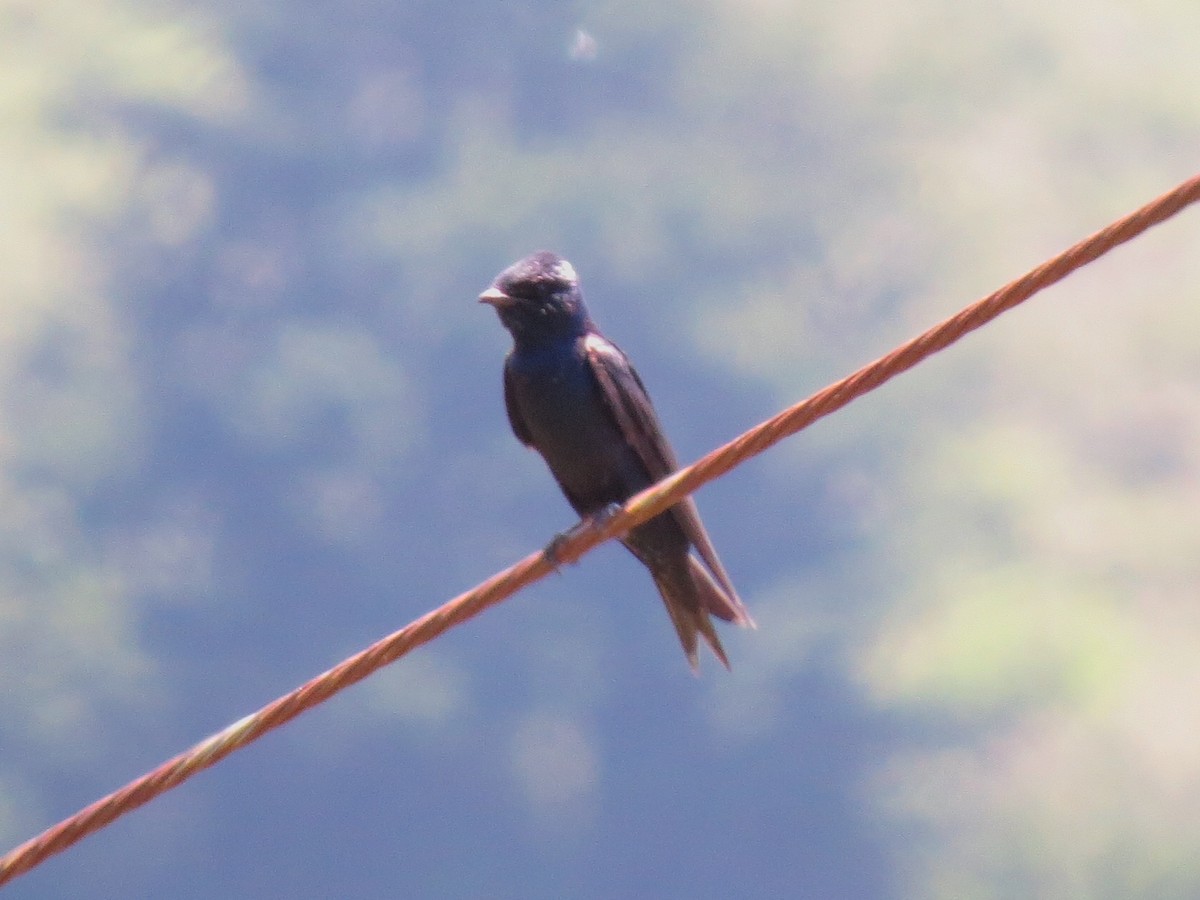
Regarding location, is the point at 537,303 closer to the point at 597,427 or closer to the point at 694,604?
the point at 597,427

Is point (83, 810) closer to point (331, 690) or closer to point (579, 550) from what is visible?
point (331, 690)

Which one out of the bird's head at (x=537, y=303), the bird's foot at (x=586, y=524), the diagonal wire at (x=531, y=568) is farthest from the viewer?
the bird's head at (x=537, y=303)

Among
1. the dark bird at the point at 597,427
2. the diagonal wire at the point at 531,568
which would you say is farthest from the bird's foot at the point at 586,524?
the diagonal wire at the point at 531,568

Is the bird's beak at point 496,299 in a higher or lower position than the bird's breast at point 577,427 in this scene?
higher

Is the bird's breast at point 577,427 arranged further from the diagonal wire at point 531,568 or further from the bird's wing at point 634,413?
the diagonal wire at point 531,568

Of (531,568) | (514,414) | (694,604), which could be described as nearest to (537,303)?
(514,414)

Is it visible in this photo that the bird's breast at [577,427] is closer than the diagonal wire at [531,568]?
No

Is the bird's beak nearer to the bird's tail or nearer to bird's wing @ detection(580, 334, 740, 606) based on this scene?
bird's wing @ detection(580, 334, 740, 606)


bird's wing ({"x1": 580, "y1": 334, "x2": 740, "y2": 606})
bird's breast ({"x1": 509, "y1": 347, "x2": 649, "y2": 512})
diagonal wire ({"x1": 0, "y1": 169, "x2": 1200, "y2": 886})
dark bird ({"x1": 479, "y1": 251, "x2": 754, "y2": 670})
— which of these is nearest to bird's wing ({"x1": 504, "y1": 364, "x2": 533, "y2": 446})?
dark bird ({"x1": 479, "y1": 251, "x2": 754, "y2": 670})
